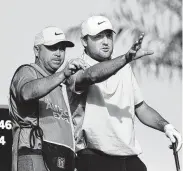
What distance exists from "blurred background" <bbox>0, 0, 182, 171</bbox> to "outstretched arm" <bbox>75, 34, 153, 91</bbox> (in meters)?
1.39

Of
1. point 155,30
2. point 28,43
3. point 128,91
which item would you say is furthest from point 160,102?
point 128,91

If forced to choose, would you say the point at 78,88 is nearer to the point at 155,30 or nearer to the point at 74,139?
the point at 74,139

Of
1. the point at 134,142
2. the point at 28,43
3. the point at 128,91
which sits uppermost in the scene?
the point at 28,43

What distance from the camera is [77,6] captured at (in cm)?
511

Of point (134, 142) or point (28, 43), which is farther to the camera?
point (28, 43)

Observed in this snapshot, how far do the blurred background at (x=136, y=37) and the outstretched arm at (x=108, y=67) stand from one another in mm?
1386

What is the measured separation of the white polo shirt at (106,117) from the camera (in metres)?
3.67

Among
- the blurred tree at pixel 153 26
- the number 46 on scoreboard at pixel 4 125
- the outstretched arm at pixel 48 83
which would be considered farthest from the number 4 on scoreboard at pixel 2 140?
the outstretched arm at pixel 48 83

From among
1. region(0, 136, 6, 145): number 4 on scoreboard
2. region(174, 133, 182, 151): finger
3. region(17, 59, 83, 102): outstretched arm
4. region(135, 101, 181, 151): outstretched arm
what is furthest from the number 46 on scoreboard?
region(17, 59, 83, 102): outstretched arm

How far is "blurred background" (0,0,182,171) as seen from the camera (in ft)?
16.4

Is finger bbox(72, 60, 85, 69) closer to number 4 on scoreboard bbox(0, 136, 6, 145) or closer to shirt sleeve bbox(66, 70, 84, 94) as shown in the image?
shirt sleeve bbox(66, 70, 84, 94)

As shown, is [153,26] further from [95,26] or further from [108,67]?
[108,67]

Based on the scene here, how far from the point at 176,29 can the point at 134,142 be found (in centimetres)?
203

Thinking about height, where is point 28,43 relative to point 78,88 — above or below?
above
